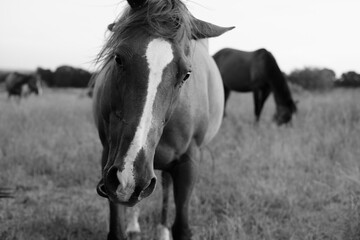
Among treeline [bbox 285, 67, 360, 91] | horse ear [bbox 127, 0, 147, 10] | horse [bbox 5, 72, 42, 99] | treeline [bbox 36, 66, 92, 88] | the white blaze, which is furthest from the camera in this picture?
treeline [bbox 285, 67, 360, 91]

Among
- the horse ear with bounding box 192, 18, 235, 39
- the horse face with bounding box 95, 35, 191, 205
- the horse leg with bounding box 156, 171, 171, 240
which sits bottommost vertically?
the horse leg with bounding box 156, 171, 171, 240

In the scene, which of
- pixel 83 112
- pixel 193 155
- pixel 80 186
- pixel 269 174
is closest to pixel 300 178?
pixel 269 174

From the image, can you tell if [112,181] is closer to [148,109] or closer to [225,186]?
[148,109]

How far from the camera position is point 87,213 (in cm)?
325

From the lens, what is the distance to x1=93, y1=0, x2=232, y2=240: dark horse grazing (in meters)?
1.49

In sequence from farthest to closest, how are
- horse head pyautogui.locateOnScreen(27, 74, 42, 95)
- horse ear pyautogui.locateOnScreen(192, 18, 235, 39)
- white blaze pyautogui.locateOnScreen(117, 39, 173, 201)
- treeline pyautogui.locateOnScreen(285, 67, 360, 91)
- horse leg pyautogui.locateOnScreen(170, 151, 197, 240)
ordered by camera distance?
treeline pyautogui.locateOnScreen(285, 67, 360, 91), horse head pyautogui.locateOnScreen(27, 74, 42, 95), horse leg pyautogui.locateOnScreen(170, 151, 197, 240), horse ear pyautogui.locateOnScreen(192, 18, 235, 39), white blaze pyautogui.locateOnScreen(117, 39, 173, 201)

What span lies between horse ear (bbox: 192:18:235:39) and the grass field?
1524 mm

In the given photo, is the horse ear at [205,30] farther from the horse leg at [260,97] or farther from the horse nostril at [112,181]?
the horse leg at [260,97]

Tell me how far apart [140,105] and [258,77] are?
770cm

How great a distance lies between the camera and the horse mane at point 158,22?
1.71 m

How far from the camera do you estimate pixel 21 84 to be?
15734mm

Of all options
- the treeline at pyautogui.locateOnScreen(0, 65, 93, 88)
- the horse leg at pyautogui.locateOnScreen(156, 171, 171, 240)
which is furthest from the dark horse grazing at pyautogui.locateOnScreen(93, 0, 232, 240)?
the treeline at pyautogui.locateOnScreen(0, 65, 93, 88)

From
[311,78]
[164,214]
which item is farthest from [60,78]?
[164,214]

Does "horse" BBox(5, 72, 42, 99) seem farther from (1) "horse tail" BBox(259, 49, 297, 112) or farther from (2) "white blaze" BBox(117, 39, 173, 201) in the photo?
(2) "white blaze" BBox(117, 39, 173, 201)
